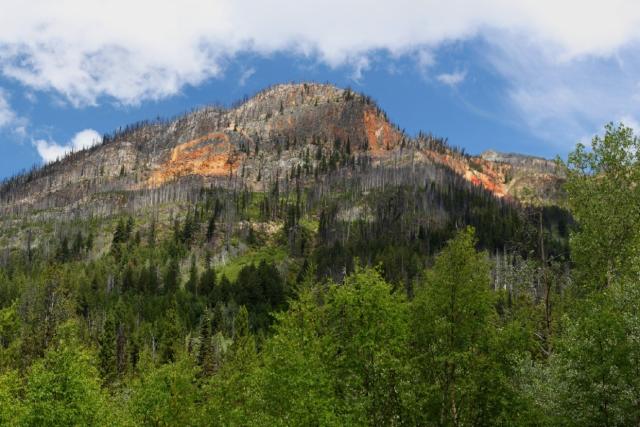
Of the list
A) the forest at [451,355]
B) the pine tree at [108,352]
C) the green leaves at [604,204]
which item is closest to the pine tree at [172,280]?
the pine tree at [108,352]

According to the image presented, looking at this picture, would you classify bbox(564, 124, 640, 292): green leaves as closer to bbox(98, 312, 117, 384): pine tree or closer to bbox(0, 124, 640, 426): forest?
bbox(0, 124, 640, 426): forest

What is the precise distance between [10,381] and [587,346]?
131 ft

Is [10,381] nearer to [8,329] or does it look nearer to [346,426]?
[8,329]

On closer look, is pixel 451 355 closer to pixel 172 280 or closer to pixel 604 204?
pixel 604 204

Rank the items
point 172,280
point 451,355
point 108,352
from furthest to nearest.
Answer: point 172,280
point 108,352
point 451,355

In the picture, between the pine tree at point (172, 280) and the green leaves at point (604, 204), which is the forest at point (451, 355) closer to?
the green leaves at point (604, 204)

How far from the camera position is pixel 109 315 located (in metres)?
124

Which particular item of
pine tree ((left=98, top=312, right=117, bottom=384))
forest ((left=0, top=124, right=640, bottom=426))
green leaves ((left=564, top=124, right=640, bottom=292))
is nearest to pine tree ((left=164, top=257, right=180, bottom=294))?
pine tree ((left=98, top=312, right=117, bottom=384))

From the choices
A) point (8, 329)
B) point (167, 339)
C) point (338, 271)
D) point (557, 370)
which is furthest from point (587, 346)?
point (338, 271)

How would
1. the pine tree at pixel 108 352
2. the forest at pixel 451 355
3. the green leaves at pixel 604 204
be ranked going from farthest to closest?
1. the pine tree at pixel 108 352
2. the green leaves at pixel 604 204
3. the forest at pixel 451 355

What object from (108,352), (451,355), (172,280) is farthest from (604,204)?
(172,280)

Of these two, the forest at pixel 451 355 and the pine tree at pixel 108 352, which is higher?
the forest at pixel 451 355

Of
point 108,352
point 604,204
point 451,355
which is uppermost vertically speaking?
point 604,204

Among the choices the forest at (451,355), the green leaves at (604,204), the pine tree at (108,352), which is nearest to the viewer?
the forest at (451,355)
